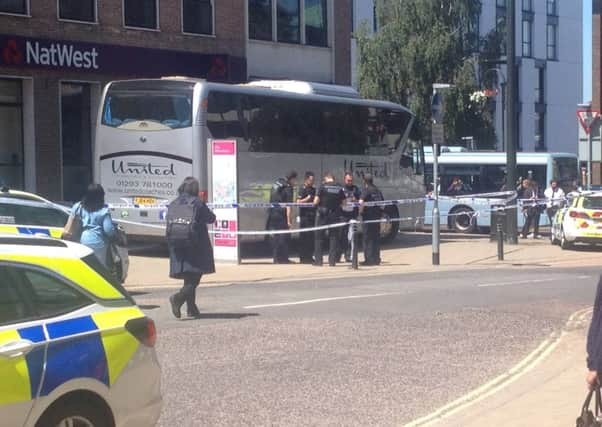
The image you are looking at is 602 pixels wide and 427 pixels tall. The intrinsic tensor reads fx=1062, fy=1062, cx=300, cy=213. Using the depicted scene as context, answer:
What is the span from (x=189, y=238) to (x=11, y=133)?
50.3ft

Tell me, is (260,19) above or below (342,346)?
above

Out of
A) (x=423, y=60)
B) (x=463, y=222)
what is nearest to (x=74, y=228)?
(x=463, y=222)

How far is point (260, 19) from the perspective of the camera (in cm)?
3219

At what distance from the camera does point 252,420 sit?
798 cm

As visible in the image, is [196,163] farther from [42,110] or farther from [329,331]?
[329,331]

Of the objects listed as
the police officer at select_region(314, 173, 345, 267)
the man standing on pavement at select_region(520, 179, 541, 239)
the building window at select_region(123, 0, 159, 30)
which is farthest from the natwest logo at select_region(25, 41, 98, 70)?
the man standing on pavement at select_region(520, 179, 541, 239)

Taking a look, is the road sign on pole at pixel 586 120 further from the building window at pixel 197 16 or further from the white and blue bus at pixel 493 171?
the building window at pixel 197 16

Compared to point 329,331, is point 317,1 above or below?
above

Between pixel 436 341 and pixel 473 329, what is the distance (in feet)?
3.06

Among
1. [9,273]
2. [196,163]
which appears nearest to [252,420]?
[9,273]

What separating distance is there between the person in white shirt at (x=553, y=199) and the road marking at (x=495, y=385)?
688 inches

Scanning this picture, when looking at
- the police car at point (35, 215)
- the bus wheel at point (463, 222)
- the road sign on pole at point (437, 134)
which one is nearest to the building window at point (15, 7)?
the road sign on pole at point (437, 134)

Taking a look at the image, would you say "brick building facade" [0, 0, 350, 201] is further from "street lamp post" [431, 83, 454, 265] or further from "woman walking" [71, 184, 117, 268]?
"woman walking" [71, 184, 117, 268]

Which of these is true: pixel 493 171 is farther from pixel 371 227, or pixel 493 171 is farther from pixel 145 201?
pixel 145 201
